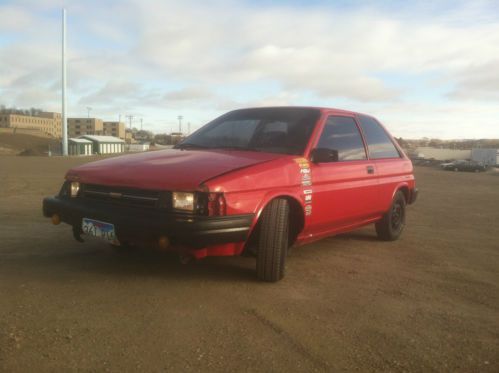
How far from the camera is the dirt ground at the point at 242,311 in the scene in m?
2.40

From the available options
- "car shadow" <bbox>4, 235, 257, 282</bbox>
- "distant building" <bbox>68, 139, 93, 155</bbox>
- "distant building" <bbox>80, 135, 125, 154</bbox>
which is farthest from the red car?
"distant building" <bbox>80, 135, 125, 154</bbox>

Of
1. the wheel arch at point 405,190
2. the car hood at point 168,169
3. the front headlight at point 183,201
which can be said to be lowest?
the wheel arch at point 405,190

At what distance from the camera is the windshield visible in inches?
162

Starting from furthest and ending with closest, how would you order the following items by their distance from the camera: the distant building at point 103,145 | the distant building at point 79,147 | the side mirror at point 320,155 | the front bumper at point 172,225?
the distant building at point 103,145 → the distant building at point 79,147 → the side mirror at point 320,155 → the front bumper at point 172,225

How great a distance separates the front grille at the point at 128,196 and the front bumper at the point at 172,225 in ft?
0.17

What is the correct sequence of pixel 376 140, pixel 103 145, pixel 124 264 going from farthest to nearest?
pixel 103 145, pixel 376 140, pixel 124 264

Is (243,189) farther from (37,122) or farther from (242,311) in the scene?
(37,122)

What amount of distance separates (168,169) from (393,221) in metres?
3.39

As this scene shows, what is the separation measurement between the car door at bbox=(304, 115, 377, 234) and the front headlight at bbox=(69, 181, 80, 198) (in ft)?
6.37

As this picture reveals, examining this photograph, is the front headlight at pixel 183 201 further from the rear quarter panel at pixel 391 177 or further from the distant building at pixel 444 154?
the distant building at pixel 444 154

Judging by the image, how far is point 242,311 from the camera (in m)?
3.04

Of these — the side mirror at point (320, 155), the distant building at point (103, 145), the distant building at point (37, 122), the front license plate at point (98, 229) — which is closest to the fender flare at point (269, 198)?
the side mirror at point (320, 155)

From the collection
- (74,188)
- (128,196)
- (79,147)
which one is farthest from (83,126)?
(128,196)

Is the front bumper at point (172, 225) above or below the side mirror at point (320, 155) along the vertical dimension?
below
